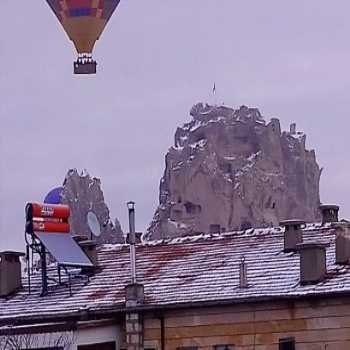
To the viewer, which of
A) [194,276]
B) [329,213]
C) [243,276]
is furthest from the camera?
[329,213]

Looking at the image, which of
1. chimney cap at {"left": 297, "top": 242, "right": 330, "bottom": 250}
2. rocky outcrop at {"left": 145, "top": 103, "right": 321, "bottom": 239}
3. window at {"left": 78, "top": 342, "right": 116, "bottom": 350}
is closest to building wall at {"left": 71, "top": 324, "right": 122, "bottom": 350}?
window at {"left": 78, "top": 342, "right": 116, "bottom": 350}

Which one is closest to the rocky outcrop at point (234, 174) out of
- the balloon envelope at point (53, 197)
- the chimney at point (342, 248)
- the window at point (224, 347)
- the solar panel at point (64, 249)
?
the balloon envelope at point (53, 197)

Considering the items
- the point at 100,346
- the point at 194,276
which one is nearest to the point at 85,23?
the point at 194,276

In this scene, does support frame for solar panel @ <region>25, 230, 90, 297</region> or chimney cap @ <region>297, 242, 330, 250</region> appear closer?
chimney cap @ <region>297, 242, 330, 250</region>

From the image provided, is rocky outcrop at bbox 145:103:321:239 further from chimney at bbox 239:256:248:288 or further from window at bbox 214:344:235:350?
window at bbox 214:344:235:350

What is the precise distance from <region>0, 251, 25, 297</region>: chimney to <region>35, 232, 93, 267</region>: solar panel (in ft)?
2.92

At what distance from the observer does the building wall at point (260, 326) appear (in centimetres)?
2803

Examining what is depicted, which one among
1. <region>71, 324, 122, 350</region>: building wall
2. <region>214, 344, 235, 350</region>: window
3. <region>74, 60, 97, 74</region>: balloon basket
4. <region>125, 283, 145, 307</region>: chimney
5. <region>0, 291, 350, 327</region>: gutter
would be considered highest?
<region>74, 60, 97, 74</region>: balloon basket

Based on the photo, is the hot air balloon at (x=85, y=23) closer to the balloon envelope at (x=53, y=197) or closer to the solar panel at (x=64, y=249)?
the balloon envelope at (x=53, y=197)

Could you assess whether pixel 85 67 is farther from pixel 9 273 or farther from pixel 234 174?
pixel 234 174

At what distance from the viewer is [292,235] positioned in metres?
31.4

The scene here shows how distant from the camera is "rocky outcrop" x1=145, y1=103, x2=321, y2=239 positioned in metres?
123

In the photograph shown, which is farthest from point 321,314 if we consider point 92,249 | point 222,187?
point 222,187

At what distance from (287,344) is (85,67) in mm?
15855
